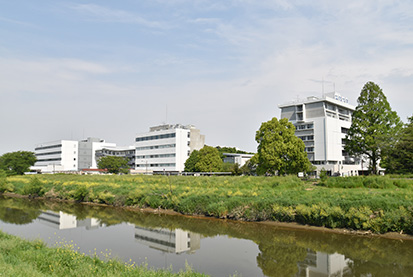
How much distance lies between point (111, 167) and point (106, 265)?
350ft

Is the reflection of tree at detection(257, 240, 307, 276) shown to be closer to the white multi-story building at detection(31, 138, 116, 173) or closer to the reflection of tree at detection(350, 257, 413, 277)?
the reflection of tree at detection(350, 257, 413, 277)

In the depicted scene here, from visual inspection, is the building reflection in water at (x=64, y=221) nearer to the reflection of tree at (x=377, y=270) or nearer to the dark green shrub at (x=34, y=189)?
the dark green shrub at (x=34, y=189)

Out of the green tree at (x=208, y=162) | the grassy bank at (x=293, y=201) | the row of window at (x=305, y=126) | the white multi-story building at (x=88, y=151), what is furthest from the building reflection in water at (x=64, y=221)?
the white multi-story building at (x=88, y=151)

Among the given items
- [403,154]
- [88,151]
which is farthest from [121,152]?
[403,154]

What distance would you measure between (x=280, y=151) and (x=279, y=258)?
34332mm

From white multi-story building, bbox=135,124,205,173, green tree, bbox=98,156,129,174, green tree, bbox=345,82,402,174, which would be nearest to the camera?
green tree, bbox=345,82,402,174

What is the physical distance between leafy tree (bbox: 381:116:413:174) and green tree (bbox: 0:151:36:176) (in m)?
102

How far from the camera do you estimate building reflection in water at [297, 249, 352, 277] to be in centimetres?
1611

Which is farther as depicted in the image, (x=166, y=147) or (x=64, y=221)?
(x=166, y=147)

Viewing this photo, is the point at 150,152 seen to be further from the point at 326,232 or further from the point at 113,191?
the point at 326,232

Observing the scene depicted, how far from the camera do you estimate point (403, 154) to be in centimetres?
4434

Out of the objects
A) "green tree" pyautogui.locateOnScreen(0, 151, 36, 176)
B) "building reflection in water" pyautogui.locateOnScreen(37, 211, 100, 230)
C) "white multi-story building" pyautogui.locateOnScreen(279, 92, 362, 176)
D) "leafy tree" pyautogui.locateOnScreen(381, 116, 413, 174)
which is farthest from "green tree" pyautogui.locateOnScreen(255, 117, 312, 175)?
"green tree" pyautogui.locateOnScreen(0, 151, 36, 176)

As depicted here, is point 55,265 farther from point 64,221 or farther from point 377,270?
point 64,221

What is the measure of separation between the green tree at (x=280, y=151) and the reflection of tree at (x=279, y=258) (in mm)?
31516
